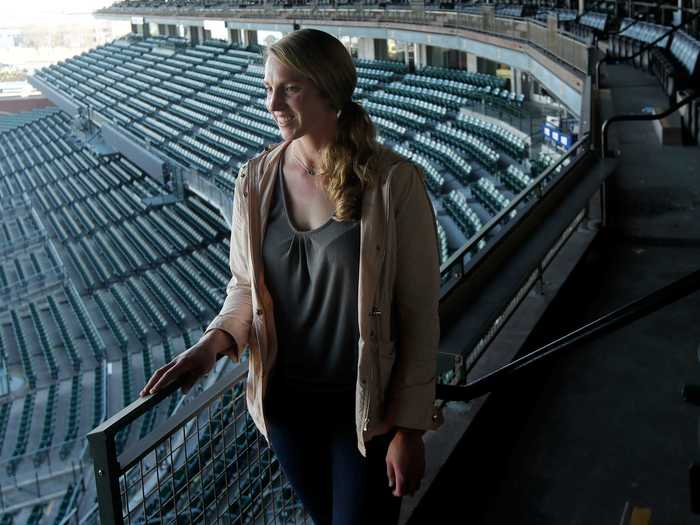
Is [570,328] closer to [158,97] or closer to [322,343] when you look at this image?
[322,343]

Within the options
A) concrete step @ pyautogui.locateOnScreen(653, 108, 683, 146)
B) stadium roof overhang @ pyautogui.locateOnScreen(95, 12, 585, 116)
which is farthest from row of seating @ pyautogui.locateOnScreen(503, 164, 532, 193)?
concrete step @ pyautogui.locateOnScreen(653, 108, 683, 146)

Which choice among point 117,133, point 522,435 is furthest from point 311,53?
point 117,133

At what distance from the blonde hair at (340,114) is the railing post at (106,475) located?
353 millimetres

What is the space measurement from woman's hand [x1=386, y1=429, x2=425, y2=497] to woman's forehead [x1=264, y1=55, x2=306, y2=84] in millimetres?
422

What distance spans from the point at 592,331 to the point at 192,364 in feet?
1.98

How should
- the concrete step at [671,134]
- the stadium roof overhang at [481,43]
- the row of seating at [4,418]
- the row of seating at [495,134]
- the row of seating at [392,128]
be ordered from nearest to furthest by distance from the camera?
the concrete step at [671,134], the stadium roof overhang at [481,43], the row of seating at [4,418], the row of seating at [495,134], the row of seating at [392,128]

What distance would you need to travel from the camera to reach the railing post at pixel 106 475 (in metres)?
0.88

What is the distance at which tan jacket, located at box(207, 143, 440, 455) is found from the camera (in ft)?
2.98

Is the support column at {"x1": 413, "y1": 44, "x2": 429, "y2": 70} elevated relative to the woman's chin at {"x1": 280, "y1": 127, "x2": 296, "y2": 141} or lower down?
lower down

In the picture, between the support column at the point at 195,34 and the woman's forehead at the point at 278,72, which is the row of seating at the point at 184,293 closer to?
the woman's forehead at the point at 278,72

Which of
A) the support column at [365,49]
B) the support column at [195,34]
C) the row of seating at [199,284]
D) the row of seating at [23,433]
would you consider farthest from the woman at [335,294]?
the support column at [195,34]

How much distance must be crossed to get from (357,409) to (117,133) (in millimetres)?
23647

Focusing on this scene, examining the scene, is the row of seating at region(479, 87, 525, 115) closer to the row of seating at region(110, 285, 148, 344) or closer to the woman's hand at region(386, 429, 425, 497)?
the row of seating at region(110, 285, 148, 344)

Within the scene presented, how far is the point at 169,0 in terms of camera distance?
3812 centimetres
